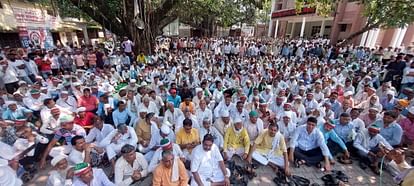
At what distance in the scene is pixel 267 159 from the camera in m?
3.98

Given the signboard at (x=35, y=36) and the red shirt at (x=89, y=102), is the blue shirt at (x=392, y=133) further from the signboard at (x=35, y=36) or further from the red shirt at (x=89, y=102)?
the signboard at (x=35, y=36)

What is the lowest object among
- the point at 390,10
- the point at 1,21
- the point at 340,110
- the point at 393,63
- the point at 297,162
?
the point at 297,162

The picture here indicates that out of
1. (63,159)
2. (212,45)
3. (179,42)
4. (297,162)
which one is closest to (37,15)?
(179,42)

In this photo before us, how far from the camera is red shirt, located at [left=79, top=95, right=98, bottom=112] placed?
521 cm

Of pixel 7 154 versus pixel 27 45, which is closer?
pixel 7 154

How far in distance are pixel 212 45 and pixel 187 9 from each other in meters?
4.63

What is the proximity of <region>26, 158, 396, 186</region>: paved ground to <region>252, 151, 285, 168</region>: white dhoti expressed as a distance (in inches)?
6.7

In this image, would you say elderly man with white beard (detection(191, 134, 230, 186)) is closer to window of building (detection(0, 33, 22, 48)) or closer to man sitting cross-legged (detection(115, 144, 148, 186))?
man sitting cross-legged (detection(115, 144, 148, 186))

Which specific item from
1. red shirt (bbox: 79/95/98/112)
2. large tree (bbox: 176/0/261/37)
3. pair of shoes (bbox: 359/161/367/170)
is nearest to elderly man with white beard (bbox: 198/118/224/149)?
pair of shoes (bbox: 359/161/367/170)

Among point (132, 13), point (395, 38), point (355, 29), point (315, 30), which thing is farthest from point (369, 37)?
point (132, 13)

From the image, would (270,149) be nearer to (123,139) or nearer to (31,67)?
(123,139)

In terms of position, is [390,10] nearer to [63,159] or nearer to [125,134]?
[125,134]

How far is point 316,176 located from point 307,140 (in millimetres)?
642

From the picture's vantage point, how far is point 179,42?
1772 centimetres
